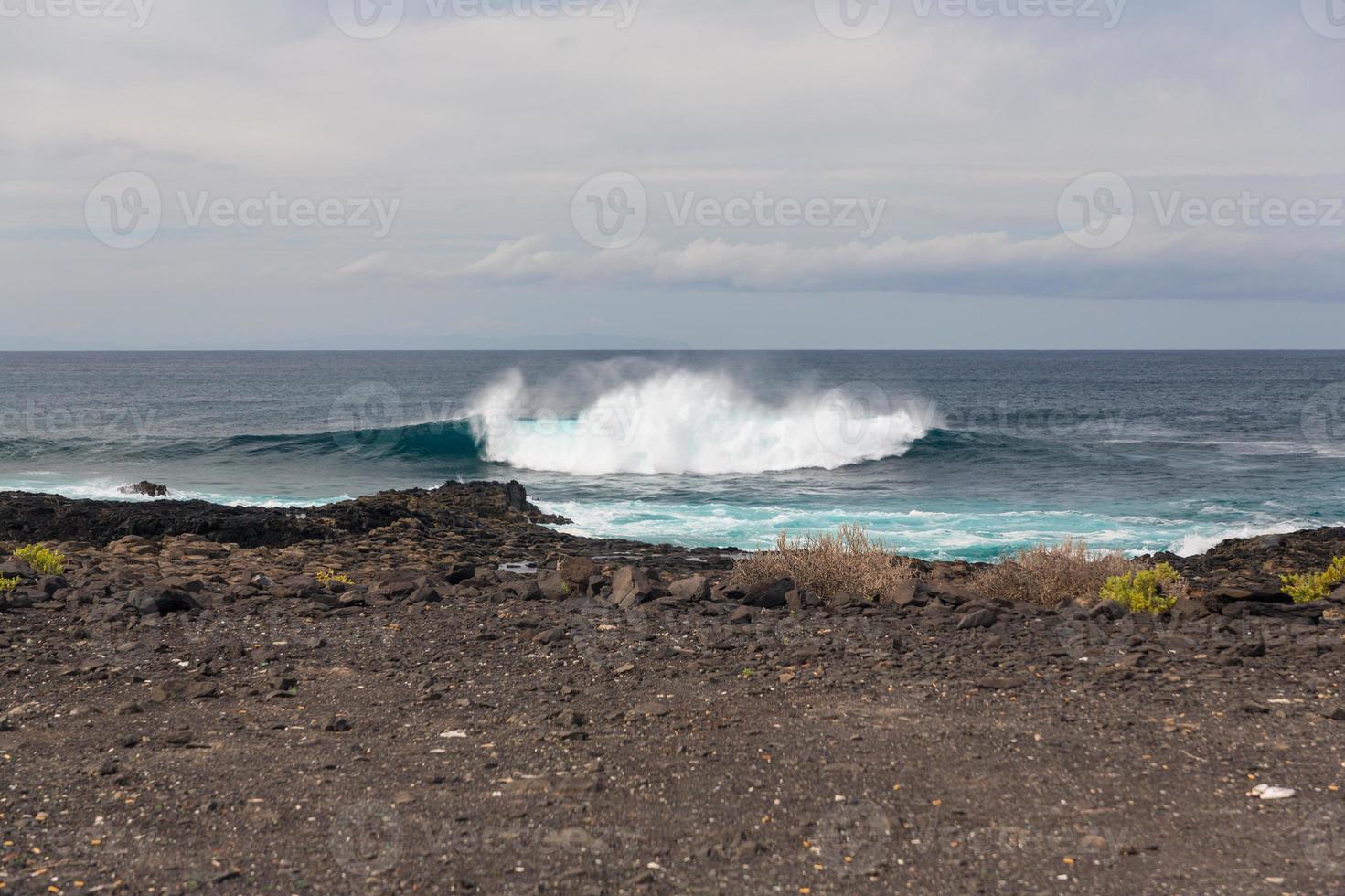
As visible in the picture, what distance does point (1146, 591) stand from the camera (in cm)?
960

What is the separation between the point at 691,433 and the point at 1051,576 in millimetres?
27122

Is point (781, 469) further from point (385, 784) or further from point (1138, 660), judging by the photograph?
point (385, 784)

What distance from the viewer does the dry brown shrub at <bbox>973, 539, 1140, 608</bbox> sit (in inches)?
409

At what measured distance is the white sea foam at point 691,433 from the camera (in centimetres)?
3584

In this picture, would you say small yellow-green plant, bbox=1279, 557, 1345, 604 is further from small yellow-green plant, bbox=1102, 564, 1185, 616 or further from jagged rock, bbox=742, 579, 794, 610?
jagged rock, bbox=742, 579, 794, 610

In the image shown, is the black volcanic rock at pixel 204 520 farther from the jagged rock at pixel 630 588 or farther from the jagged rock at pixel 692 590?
the jagged rock at pixel 692 590

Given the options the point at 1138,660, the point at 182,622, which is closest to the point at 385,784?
the point at 182,622

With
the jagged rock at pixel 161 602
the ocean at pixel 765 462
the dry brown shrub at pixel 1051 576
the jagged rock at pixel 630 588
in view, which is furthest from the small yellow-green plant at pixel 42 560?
the ocean at pixel 765 462

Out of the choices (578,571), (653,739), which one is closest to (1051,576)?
(578,571)

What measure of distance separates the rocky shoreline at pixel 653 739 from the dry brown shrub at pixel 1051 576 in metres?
0.69
